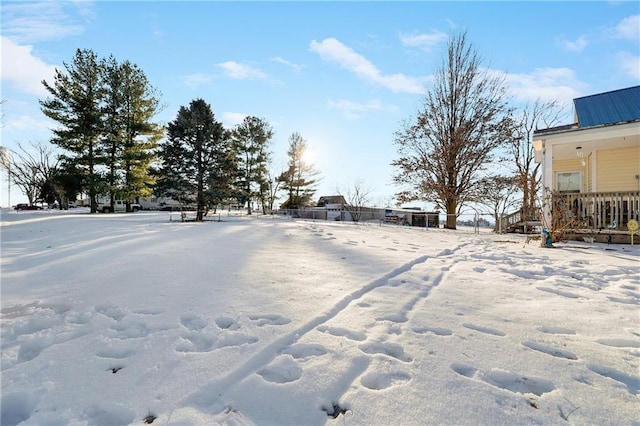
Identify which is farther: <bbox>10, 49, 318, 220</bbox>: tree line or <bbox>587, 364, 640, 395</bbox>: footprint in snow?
<bbox>10, 49, 318, 220</bbox>: tree line

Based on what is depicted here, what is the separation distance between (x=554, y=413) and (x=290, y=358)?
1.38 meters

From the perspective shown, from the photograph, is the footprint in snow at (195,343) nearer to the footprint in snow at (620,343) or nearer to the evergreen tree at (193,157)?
the footprint in snow at (620,343)

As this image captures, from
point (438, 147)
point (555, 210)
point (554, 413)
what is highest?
point (438, 147)

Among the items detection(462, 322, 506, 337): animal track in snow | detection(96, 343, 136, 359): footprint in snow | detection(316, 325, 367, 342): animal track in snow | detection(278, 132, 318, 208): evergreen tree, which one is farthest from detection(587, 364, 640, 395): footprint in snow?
detection(278, 132, 318, 208): evergreen tree

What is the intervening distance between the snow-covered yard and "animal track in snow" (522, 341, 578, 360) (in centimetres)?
1

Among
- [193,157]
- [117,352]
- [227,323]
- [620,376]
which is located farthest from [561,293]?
[193,157]

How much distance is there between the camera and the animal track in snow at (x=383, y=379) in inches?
64.1

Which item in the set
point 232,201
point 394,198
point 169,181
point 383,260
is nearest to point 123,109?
point 169,181

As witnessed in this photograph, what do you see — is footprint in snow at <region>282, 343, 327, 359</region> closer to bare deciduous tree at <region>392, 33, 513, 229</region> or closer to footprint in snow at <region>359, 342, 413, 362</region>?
footprint in snow at <region>359, 342, 413, 362</region>

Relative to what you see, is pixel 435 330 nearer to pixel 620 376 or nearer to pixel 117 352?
pixel 620 376

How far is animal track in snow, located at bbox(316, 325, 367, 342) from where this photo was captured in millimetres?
2158

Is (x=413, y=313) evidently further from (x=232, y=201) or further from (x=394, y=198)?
(x=232, y=201)

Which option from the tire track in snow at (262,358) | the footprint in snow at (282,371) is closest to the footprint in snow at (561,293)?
the tire track in snow at (262,358)

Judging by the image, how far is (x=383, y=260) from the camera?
15.9ft
